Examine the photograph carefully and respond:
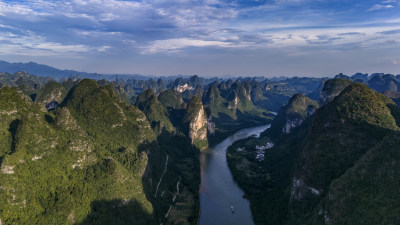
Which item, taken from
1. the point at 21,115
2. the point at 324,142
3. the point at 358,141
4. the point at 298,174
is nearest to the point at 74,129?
the point at 21,115

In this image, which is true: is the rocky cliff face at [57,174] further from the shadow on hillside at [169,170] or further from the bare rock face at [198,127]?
the bare rock face at [198,127]

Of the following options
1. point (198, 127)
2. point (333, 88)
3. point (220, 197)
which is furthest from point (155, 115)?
point (333, 88)

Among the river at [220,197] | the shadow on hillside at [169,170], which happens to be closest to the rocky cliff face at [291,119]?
the river at [220,197]

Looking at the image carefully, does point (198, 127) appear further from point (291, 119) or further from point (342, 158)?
point (342, 158)

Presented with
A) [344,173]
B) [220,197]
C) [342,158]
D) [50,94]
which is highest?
[50,94]

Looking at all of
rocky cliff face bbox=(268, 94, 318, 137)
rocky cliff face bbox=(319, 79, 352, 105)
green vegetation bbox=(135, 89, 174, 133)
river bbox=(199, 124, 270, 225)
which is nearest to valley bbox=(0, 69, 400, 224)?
river bbox=(199, 124, 270, 225)

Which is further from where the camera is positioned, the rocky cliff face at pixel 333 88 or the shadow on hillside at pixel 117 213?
the rocky cliff face at pixel 333 88
